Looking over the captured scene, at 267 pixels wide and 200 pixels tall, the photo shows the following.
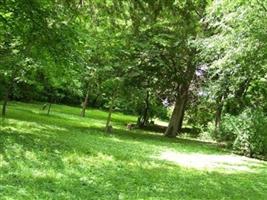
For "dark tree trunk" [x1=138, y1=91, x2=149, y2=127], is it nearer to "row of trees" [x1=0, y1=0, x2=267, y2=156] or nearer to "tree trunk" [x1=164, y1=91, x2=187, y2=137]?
"row of trees" [x1=0, y1=0, x2=267, y2=156]

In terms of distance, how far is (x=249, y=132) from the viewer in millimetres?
22047

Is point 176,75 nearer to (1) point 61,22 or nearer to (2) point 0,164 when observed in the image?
(1) point 61,22

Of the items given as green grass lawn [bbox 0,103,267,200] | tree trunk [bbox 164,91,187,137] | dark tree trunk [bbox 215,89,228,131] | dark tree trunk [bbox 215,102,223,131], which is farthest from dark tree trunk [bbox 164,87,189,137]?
green grass lawn [bbox 0,103,267,200]

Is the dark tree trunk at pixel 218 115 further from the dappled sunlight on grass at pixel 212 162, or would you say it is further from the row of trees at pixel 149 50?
the dappled sunlight on grass at pixel 212 162

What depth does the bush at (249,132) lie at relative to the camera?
71.5ft

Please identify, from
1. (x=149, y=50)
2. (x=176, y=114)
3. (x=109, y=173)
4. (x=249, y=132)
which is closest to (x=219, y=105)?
(x=176, y=114)

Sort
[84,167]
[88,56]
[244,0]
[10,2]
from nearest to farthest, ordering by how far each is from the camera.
→ [84,167] → [10,2] → [244,0] → [88,56]

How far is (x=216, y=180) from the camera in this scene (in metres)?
13.6

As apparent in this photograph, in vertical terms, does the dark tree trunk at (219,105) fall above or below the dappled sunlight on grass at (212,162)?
above

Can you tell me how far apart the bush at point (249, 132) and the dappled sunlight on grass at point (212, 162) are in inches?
69.0

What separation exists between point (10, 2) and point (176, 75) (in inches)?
641

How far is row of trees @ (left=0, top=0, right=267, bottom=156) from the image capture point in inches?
438

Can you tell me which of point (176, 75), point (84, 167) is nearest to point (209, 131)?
point (176, 75)

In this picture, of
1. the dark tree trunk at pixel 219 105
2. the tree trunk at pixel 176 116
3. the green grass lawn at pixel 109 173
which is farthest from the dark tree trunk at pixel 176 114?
the green grass lawn at pixel 109 173
